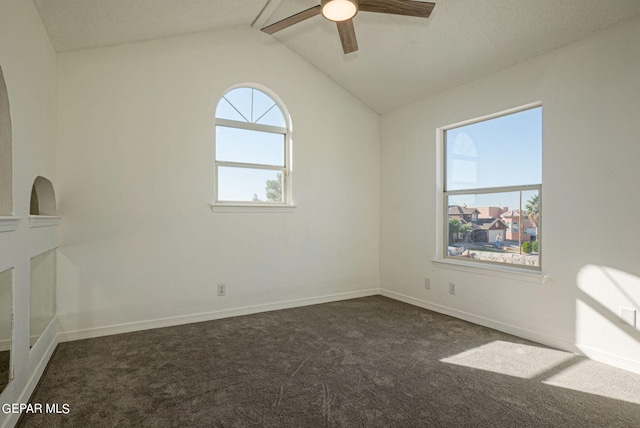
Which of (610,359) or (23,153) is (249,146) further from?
(610,359)

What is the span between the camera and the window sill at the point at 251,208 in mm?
3896

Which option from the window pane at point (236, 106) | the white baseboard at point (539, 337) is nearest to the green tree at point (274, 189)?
the window pane at point (236, 106)

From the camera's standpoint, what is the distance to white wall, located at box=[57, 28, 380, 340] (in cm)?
329

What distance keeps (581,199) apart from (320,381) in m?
2.55

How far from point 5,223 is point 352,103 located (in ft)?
13.3

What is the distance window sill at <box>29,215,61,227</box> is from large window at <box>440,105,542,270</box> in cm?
391

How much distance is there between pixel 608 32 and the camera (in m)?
2.73

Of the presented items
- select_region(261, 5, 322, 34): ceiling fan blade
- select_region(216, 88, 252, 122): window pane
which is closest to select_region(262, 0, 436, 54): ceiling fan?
select_region(261, 5, 322, 34): ceiling fan blade

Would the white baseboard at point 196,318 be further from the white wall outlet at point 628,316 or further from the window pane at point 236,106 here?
the white wall outlet at point 628,316

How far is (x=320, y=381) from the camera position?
7.88 ft

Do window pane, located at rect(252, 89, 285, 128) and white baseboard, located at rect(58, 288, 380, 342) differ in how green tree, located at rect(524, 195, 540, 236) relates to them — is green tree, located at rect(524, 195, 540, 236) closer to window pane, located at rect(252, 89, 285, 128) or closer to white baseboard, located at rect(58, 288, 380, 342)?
white baseboard, located at rect(58, 288, 380, 342)

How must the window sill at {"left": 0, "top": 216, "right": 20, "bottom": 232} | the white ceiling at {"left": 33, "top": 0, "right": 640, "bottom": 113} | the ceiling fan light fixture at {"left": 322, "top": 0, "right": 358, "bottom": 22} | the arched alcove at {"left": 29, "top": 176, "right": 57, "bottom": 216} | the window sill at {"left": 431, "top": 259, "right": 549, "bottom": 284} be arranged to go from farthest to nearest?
the window sill at {"left": 431, "top": 259, "right": 549, "bottom": 284} < the arched alcove at {"left": 29, "top": 176, "right": 57, "bottom": 216} < the white ceiling at {"left": 33, "top": 0, "right": 640, "bottom": 113} < the ceiling fan light fixture at {"left": 322, "top": 0, "right": 358, "bottom": 22} < the window sill at {"left": 0, "top": 216, "right": 20, "bottom": 232}

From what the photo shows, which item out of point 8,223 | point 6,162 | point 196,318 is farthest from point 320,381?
point 6,162

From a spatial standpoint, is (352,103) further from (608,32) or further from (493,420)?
(493,420)
